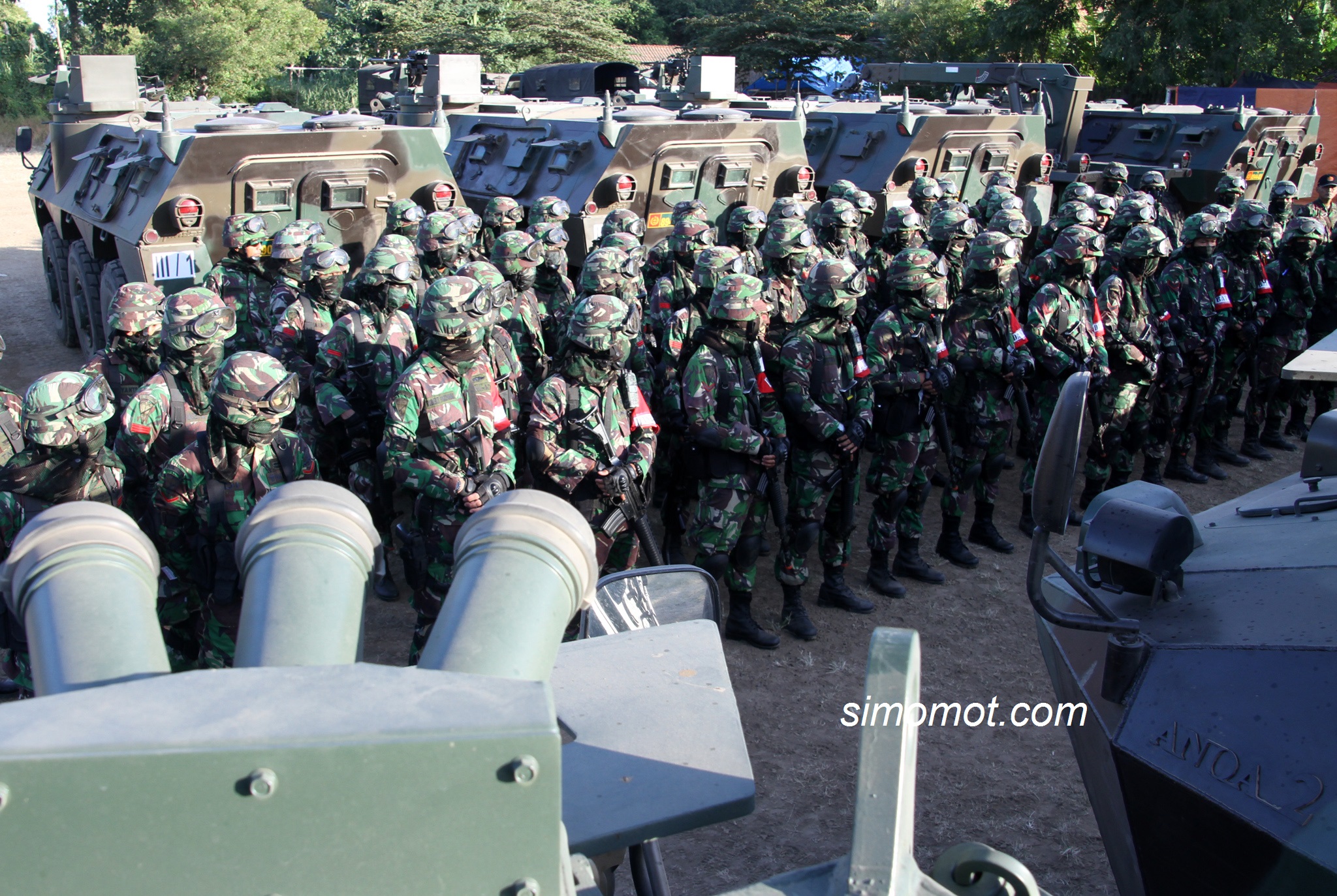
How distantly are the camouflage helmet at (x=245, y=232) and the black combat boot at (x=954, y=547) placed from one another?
438 centimetres

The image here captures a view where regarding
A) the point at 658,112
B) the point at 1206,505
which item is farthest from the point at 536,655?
the point at 658,112

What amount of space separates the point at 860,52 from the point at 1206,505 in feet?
89.5

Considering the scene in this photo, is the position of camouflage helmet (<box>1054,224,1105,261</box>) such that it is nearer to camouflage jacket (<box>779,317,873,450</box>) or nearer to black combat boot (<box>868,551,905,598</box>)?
camouflage jacket (<box>779,317,873,450</box>)

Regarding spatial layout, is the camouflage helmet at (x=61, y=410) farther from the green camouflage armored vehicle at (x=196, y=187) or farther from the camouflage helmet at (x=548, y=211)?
the camouflage helmet at (x=548, y=211)

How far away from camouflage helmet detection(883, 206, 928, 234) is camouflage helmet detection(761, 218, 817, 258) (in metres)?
1.37

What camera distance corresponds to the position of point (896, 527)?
18.8 feet

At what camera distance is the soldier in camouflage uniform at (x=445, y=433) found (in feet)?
13.5

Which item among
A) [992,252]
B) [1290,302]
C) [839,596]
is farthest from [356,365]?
[1290,302]

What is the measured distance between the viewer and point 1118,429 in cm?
625

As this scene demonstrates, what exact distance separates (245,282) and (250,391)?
11.1 feet

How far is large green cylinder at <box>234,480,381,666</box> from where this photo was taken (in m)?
1.27

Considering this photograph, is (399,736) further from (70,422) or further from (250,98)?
(250,98)

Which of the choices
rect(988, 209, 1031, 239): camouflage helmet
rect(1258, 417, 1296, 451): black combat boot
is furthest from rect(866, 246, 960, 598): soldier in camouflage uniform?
rect(1258, 417, 1296, 451): black combat boot

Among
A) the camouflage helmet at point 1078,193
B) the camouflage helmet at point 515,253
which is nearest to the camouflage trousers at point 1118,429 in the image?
the camouflage helmet at point 1078,193
